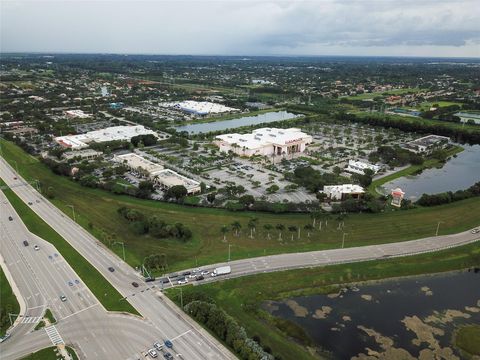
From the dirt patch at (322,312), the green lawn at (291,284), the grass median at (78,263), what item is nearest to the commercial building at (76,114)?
the grass median at (78,263)

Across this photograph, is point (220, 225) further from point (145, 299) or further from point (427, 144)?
point (427, 144)

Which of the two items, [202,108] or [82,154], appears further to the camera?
[202,108]

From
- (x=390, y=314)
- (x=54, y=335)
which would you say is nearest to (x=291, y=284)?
(x=390, y=314)

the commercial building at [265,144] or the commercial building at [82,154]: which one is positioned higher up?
the commercial building at [265,144]

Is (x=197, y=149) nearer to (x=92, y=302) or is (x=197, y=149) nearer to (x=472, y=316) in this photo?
(x=92, y=302)

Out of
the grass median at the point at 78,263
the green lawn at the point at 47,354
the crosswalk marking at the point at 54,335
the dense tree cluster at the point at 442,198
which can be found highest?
the dense tree cluster at the point at 442,198

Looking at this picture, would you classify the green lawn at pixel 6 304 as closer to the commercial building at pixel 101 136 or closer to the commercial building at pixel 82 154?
the commercial building at pixel 82 154
